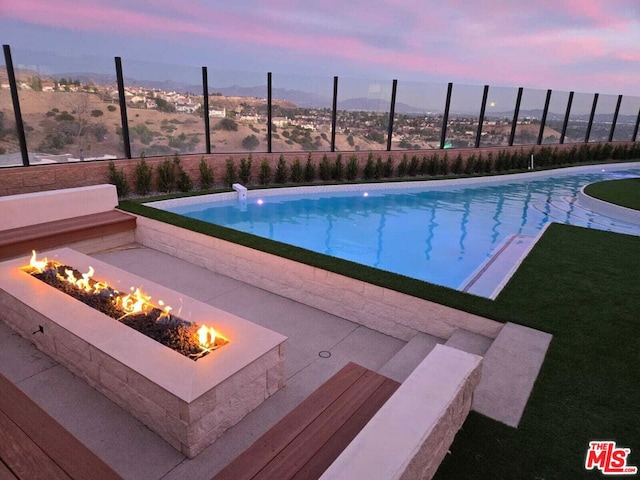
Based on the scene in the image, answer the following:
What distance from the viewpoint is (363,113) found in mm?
15891

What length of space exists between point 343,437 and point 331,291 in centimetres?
261

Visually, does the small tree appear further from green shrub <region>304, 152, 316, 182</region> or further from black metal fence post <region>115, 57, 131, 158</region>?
black metal fence post <region>115, 57, 131, 158</region>

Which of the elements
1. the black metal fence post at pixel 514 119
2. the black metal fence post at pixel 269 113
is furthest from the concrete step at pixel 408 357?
the black metal fence post at pixel 514 119

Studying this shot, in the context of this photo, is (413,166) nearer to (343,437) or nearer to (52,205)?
(52,205)

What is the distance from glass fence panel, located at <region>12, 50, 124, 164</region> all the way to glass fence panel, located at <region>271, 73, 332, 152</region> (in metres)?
5.25

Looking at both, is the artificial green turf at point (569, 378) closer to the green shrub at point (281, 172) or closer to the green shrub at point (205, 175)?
the green shrub at point (281, 172)

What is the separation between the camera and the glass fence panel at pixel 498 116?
18344 millimetres

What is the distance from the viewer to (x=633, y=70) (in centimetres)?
2334

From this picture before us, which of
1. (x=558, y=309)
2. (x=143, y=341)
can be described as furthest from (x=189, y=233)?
(x=558, y=309)

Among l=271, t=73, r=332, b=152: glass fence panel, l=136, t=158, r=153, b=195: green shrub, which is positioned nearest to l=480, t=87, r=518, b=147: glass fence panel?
l=271, t=73, r=332, b=152: glass fence panel

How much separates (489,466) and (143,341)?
2.80 m

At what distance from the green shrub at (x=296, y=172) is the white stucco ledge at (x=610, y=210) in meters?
9.34

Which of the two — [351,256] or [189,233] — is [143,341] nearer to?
[189,233]

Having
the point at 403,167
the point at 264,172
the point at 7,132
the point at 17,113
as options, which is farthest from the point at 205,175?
the point at 403,167
